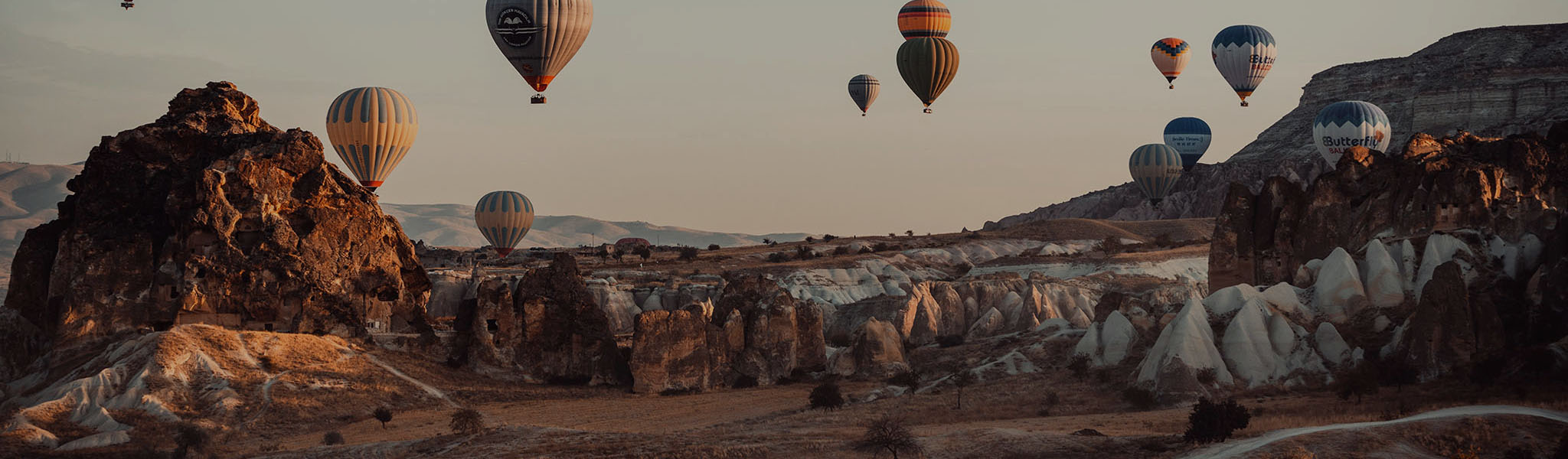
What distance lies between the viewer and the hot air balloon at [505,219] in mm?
116562

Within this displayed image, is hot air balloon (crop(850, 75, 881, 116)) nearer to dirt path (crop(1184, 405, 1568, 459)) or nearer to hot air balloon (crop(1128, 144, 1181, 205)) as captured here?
hot air balloon (crop(1128, 144, 1181, 205))

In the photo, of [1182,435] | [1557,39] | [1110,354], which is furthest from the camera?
[1557,39]

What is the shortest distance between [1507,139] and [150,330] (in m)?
60.8

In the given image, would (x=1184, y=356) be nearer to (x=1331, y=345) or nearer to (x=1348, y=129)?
(x=1331, y=345)

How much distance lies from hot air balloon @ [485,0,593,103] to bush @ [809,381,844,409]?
2699 cm

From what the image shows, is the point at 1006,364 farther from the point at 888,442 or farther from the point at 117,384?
the point at 117,384

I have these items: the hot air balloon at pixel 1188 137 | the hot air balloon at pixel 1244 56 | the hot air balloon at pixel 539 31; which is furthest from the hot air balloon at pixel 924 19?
the hot air balloon at pixel 1188 137

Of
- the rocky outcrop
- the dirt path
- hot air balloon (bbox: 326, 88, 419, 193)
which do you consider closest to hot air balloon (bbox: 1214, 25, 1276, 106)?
the rocky outcrop

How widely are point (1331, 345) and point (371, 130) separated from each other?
50.7 m

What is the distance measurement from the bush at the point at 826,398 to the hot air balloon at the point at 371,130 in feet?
108

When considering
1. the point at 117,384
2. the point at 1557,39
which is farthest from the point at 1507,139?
the point at 1557,39

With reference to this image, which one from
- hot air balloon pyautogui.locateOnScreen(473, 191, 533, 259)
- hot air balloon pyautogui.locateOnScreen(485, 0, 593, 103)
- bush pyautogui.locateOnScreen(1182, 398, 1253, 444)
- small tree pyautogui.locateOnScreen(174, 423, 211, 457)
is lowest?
small tree pyautogui.locateOnScreen(174, 423, 211, 457)

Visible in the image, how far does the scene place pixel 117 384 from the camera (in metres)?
63.9

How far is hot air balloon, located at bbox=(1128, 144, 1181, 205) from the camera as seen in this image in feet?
531
